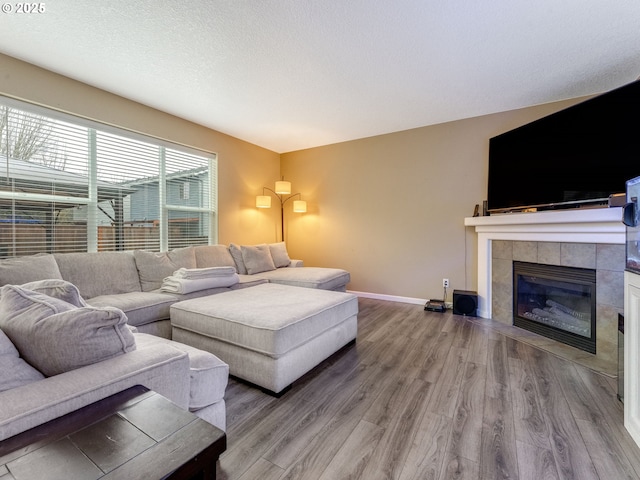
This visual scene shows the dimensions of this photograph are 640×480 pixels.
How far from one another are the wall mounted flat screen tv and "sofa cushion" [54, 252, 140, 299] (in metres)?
4.00

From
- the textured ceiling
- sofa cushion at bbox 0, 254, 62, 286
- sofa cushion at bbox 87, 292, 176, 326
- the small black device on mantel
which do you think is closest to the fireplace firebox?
the small black device on mantel

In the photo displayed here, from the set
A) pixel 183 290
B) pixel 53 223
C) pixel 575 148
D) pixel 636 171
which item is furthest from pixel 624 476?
pixel 53 223

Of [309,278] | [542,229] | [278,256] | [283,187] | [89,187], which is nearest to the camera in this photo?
[542,229]

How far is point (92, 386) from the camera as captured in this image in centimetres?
83

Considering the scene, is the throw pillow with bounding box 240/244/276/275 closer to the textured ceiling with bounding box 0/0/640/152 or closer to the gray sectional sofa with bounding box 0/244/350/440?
the gray sectional sofa with bounding box 0/244/350/440

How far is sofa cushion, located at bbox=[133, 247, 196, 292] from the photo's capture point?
2867mm

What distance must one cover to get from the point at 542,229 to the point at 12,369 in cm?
361

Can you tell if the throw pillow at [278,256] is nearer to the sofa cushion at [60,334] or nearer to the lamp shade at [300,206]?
the lamp shade at [300,206]

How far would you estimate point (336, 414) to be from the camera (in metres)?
1.60

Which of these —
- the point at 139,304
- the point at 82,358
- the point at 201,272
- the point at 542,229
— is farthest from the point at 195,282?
the point at 542,229

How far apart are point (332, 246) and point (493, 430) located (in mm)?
3451

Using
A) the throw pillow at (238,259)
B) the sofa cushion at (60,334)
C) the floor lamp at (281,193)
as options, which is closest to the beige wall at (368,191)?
the floor lamp at (281,193)

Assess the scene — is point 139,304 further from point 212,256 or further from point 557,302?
point 557,302

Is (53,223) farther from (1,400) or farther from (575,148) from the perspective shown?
(575,148)
